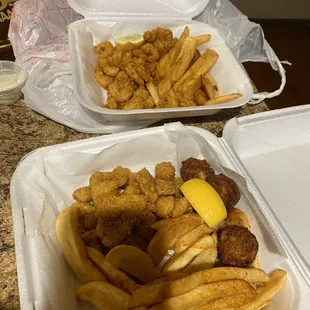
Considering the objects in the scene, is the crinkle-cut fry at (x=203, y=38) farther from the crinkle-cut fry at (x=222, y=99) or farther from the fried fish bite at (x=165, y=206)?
the fried fish bite at (x=165, y=206)

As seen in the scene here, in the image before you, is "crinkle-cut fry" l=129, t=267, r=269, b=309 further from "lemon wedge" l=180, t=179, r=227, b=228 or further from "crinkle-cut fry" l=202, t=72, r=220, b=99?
"crinkle-cut fry" l=202, t=72, r=220, b=99

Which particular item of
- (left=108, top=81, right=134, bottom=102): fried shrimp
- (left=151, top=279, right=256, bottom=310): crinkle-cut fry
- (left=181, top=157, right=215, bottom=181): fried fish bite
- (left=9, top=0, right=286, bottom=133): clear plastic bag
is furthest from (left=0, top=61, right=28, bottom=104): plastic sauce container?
(left=151, top=279, right=256, bottom=310): crinkle-cut fry

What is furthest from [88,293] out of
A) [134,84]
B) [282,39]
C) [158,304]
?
[282,39]

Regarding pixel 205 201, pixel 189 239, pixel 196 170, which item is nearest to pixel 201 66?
pixel 196 170

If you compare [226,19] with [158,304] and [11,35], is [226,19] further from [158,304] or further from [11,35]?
[158,304]

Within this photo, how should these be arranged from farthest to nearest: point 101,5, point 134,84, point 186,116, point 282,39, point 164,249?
point 282,39
point 101,5
point 134,84
point 186,116
point 164,249

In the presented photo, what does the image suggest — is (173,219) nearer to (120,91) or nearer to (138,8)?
(120,91)
